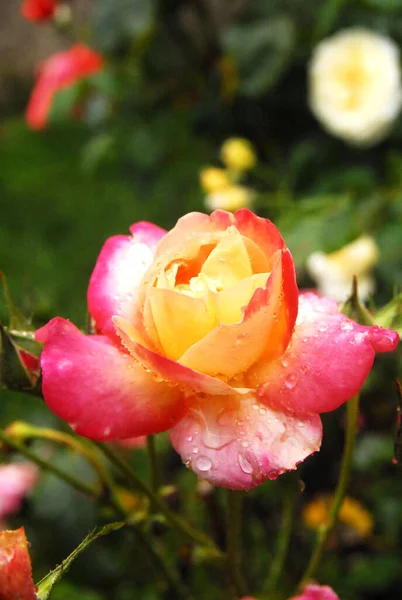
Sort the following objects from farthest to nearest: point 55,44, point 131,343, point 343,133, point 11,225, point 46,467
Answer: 1. point 55,44
2. point 11,225
3. point 343,133
4. point 46,467
5. point 131,343

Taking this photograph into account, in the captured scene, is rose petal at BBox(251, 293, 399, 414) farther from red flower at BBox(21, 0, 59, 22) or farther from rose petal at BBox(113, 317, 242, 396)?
red flower at BBox(21, 0, 59, 22)

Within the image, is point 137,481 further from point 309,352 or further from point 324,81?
point 324,81

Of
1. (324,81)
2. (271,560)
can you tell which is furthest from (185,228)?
(324,81)

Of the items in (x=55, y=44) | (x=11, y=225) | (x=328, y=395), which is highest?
(x=328, y=395)

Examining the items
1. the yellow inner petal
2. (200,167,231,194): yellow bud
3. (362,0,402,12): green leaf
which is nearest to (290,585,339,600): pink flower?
the yellow inner petal

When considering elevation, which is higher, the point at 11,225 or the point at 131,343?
the point at 131,343

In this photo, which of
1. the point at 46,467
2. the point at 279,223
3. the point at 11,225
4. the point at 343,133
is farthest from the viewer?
the point at 11,225

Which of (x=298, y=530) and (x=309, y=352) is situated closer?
(x=309, y=352)
